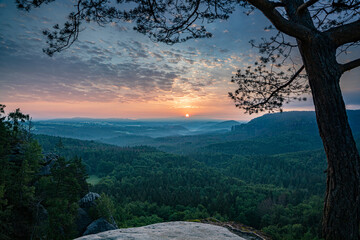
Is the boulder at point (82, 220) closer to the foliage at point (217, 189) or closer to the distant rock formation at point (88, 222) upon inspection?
the distant rock formation at point (88, 222)

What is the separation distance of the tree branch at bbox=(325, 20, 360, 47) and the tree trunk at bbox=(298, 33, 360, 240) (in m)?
0.18

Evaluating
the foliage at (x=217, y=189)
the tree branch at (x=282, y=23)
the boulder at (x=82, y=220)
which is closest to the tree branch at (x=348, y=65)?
the tree branch at (x=282, y=23)

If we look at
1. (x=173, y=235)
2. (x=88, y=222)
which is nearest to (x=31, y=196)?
(x=88, y=222)

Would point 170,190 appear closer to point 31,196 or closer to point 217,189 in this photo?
point 217,189

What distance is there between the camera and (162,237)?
2982 millimetres

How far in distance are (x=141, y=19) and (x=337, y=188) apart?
23.1ft

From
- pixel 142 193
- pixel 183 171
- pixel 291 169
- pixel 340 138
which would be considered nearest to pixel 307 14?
pixel 340 138

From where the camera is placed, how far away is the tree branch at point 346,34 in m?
4.08

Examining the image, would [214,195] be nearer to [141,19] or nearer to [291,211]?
[291,211]

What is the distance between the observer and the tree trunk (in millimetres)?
3793

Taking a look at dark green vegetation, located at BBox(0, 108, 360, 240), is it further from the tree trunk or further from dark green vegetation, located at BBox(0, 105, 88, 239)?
the tree trunk

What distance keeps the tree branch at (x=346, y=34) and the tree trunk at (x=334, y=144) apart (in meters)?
0.18

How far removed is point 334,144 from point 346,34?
2.54 meters

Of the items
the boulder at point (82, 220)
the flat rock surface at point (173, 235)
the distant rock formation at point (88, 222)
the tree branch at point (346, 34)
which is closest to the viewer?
the flat rock surface at point (173, 235)
